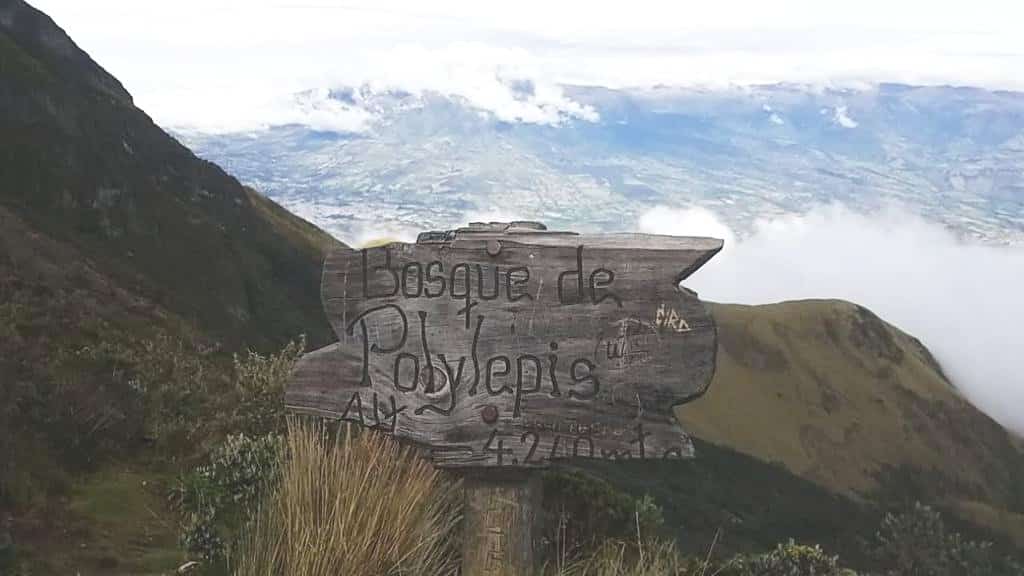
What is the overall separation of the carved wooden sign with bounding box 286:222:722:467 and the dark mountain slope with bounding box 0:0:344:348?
3401 cm

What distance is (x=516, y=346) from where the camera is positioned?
4.60 meters

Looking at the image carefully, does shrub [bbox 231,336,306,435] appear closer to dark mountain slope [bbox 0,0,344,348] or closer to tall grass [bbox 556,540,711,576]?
tall grass [bbox 556,540,711,576]

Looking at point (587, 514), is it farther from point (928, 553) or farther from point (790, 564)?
point (928, 553)

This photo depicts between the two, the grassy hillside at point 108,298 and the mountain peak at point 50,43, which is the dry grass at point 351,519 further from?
the mountain peak at point 50,43

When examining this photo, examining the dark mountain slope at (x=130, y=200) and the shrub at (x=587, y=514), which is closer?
the shrub at (x=587, y=514)

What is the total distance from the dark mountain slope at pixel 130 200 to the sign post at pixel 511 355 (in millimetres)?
34034

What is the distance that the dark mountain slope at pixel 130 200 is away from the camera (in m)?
51.0

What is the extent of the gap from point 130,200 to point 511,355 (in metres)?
60.9

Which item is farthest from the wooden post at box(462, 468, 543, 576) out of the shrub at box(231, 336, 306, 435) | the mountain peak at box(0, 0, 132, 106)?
the mountain peak at box(0, 0, 132, 106)

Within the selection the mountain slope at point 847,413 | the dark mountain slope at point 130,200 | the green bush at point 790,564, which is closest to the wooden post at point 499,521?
the green bush at point 790,564

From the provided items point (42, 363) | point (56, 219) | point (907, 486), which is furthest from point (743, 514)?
point (42, 363)

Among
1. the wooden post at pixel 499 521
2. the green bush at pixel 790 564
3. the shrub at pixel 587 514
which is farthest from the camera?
the green bush at pixel 790 564

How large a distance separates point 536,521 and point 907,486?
13090cm

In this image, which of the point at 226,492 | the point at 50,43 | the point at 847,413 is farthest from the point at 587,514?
the point at 847,413
